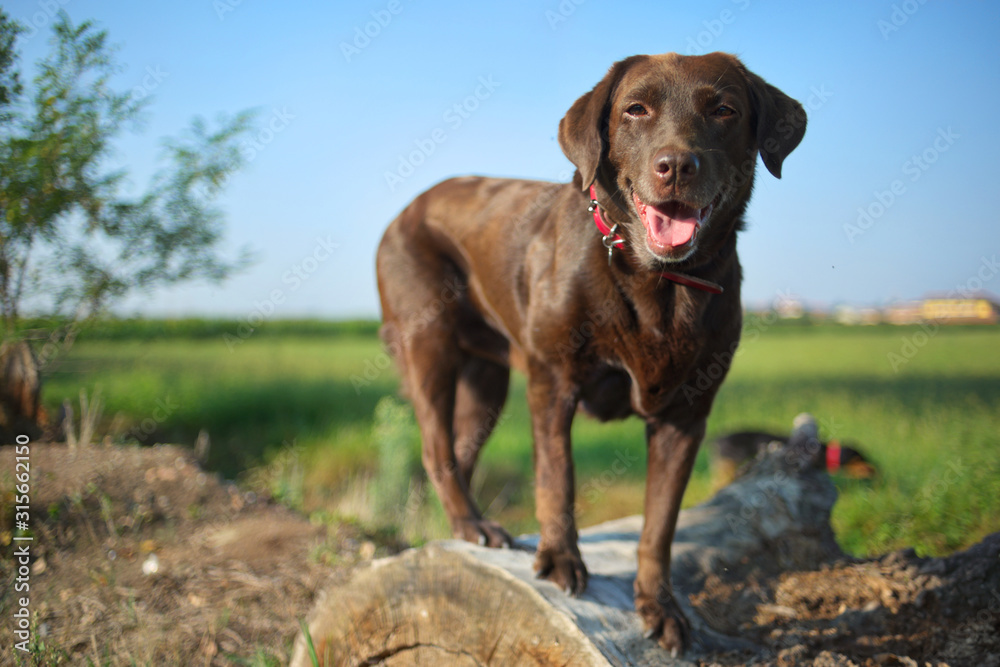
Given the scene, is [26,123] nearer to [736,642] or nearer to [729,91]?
[729,91]

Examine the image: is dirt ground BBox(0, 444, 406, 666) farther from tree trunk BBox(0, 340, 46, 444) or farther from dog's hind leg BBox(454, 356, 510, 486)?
dog's hind leg BBox(454, 356, 510, 486)

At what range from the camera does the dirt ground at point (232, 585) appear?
8.09 feet

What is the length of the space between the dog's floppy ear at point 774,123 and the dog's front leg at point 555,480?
44.8 inches

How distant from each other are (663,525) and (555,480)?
44cm

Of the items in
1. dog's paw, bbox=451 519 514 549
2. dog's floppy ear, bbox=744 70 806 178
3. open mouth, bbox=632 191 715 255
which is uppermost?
dog's floppy ear, bbox=744 70 806 178

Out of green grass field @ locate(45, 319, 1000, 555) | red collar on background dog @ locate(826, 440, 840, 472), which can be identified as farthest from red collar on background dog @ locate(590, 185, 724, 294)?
red collar on background dog @ locate(826, 440, 840, 472)

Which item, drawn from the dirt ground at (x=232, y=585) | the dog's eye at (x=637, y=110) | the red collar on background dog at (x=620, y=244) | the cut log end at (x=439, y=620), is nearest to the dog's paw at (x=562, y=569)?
the cut log end at (x=439, y=620)

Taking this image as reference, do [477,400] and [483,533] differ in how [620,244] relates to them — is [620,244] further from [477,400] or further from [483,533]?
[477,400]

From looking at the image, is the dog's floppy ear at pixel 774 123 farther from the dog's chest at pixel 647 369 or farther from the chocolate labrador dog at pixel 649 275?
the dog's chest at pixel 647 369

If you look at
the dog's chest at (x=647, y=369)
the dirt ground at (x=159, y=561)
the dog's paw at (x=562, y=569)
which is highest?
the dog's chest at (x=647, y=369)

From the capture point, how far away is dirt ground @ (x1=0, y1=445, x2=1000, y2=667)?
2.46m

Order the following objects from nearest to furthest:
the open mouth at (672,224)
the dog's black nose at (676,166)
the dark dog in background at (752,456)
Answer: the dog's black nose at (676,166) → the open mouth at (672,224) → the dark dog in background at (752,456)

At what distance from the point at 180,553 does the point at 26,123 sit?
244 centimetres

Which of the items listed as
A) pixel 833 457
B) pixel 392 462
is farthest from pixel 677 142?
pixel 833 457
